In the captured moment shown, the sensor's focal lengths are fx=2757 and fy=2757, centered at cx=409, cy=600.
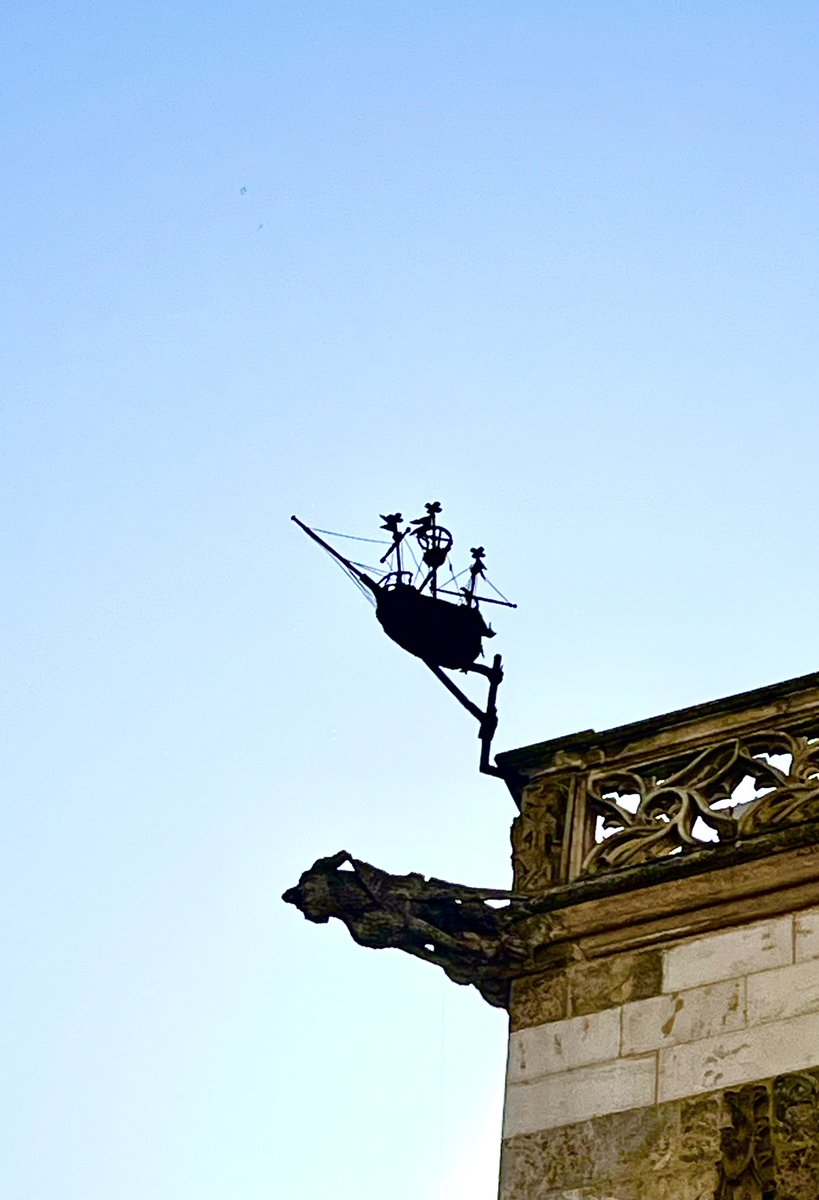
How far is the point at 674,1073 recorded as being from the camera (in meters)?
10.0

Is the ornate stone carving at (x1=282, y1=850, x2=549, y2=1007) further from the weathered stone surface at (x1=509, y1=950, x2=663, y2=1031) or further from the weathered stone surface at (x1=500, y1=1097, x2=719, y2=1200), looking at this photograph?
the weathered stone surface at (x1=500, y1=1097, x2=719, y2=1200)

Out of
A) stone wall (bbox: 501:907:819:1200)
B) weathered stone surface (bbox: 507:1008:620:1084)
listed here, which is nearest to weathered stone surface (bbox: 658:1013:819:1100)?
stone wall (bbox: 501:907:819:1200)

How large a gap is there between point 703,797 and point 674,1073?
1387 mm

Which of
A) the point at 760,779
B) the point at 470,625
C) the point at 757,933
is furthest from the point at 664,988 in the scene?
the point at 470,625

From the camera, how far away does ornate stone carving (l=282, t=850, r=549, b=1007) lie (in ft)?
35.2

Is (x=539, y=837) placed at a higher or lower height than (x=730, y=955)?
higher

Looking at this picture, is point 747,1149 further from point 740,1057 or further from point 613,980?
point 613,980

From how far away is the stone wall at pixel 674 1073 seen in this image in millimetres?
9625

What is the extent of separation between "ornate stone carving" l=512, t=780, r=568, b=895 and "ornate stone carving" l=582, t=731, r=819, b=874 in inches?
5.4

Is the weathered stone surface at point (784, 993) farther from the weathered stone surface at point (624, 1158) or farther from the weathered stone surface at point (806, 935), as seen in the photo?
the weathered stone surface at point (624, 1158)

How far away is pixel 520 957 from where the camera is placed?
421 inches

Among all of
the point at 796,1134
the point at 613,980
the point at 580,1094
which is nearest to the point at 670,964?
the point at 613,980

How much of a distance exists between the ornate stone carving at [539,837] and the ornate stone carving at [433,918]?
18cm

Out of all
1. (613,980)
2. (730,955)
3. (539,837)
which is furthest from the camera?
(539,837)
